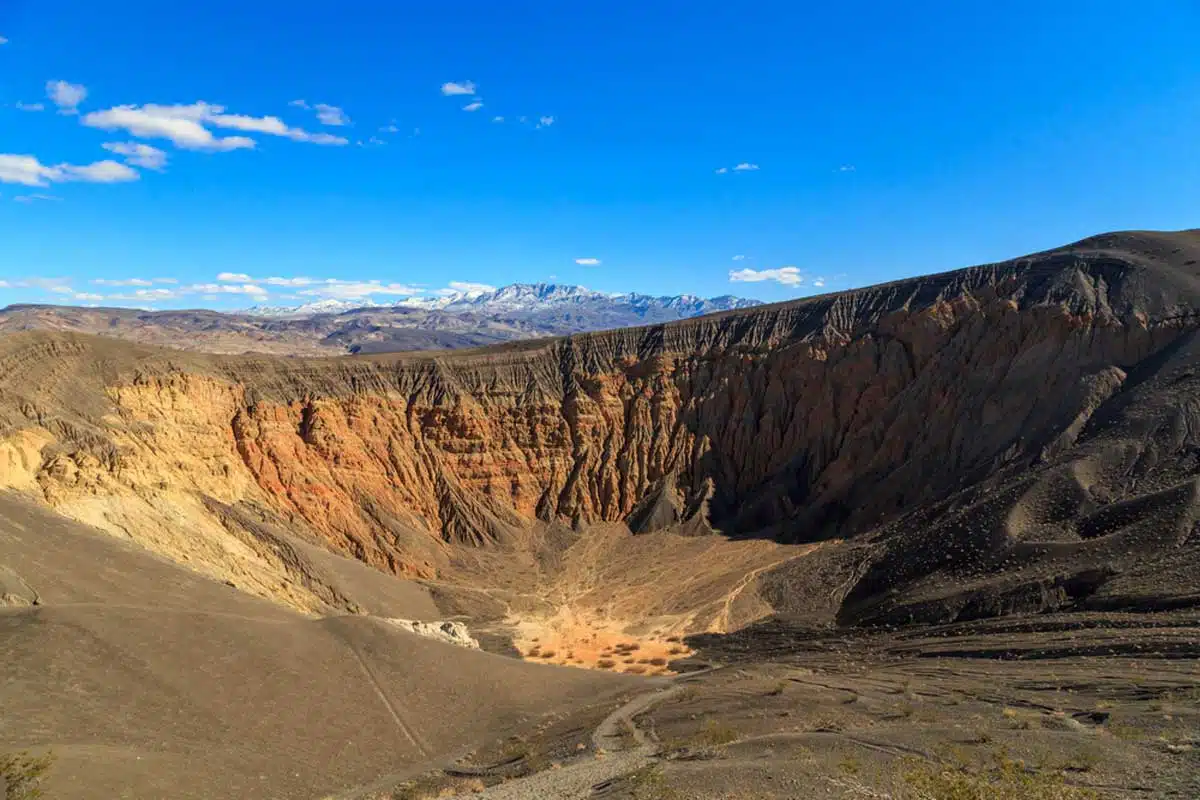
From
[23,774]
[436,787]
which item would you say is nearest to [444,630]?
[436,787]

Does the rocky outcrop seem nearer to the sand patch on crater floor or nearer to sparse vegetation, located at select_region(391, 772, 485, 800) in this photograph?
the sand patch on crater floor

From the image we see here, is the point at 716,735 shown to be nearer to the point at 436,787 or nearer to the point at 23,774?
the point at 436,787

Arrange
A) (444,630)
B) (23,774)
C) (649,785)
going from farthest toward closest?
(444,630), (649,785), (23,774)

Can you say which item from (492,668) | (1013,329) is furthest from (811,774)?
(1013,329)

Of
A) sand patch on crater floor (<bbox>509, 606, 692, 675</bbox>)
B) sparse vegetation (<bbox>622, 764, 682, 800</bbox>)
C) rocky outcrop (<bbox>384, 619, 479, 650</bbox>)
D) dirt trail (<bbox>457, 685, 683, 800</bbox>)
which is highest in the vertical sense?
sparse vegetation (<bbox>622, 764, 682, 800</bbox>)

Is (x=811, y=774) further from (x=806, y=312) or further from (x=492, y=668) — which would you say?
(x=806, y=312)

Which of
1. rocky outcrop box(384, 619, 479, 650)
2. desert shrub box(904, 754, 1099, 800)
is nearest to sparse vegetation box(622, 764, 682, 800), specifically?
desert shrub box(904, 754, 1099, 800)
